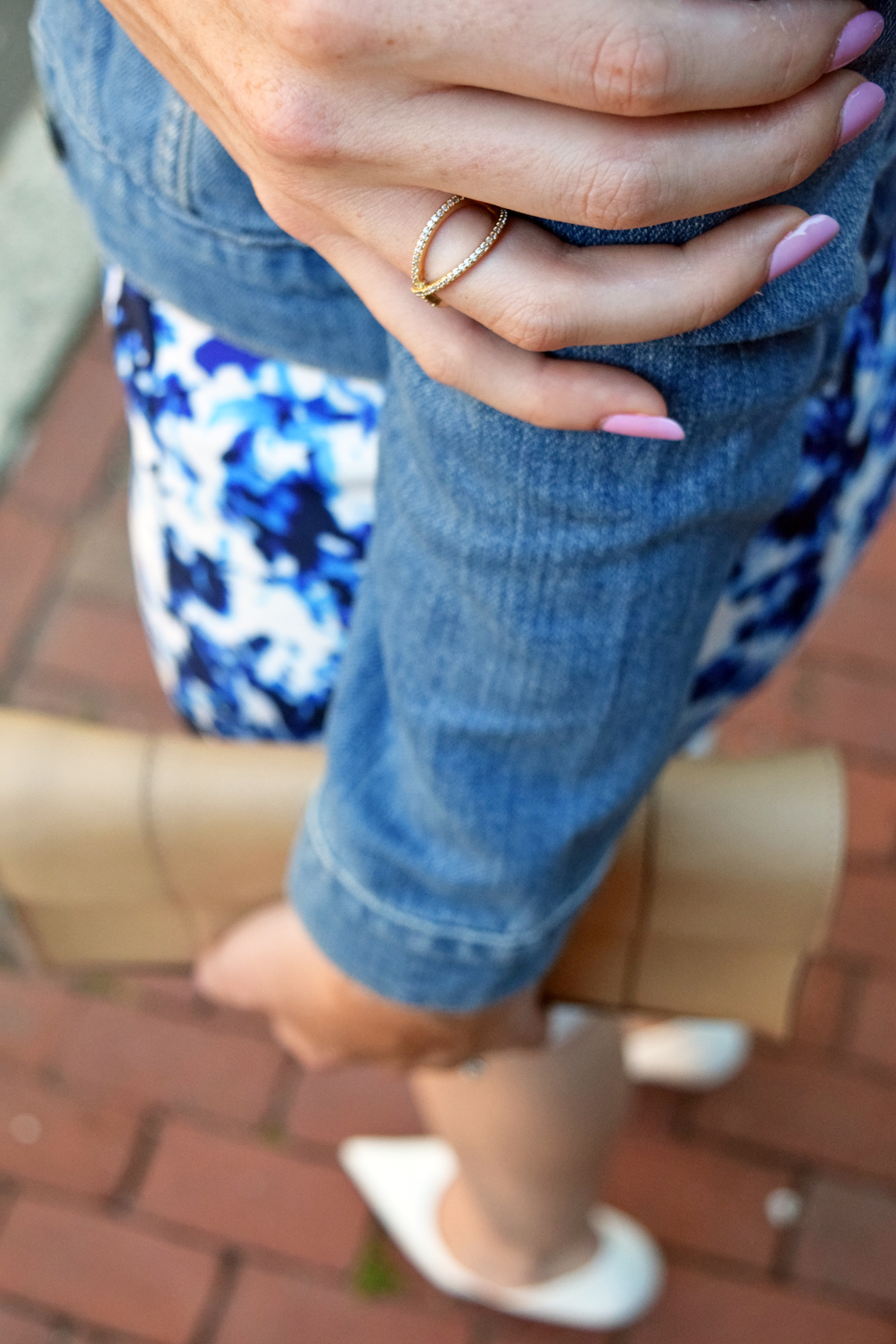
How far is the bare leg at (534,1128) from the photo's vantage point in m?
1.15

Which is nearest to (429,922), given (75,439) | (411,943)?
(411,943)

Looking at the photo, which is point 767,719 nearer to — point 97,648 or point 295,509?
point 97,648

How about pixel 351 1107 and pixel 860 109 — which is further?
pixel 351 1107

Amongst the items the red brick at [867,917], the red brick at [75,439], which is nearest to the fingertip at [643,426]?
the red brick at [867,917]

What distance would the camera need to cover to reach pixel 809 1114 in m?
1.74

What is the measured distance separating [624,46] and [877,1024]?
1.66 metres

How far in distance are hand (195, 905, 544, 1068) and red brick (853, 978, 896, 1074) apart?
3.34 feet

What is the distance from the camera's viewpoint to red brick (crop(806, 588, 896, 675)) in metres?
2.08

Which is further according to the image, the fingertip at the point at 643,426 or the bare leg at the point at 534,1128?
the bare leg at the point at 534,1128

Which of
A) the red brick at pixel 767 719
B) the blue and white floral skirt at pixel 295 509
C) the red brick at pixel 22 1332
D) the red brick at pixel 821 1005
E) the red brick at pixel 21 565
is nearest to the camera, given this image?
the blue and white floral skirt at pixel 295 509

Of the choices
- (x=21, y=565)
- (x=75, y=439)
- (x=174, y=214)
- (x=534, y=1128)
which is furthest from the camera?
(x=75, y=439)

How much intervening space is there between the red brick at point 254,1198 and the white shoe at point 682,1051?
0.42 m

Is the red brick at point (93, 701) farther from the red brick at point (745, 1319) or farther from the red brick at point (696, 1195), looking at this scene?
the red brick at point (745, 1319)

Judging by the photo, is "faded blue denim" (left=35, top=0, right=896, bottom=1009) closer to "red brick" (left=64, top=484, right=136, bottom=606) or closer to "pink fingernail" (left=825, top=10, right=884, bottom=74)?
"pink fingernail" (left=825, top=10, right=884, bottom=74)
